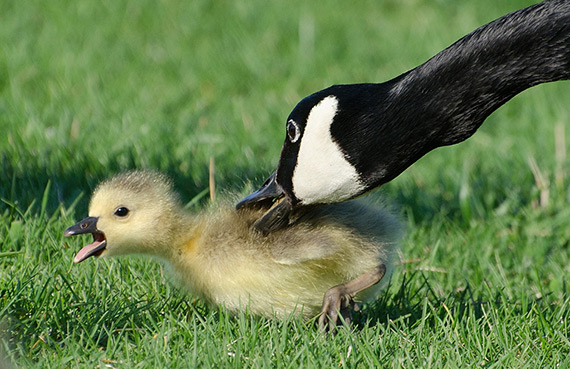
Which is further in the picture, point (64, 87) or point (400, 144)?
point (64, 87)

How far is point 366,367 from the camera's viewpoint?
3439 millimetres

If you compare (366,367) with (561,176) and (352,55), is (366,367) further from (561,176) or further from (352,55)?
(352,55)

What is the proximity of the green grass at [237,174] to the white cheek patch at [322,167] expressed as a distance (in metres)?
0.55

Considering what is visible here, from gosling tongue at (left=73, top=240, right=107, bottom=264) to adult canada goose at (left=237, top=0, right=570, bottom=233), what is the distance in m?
Result: 0.62

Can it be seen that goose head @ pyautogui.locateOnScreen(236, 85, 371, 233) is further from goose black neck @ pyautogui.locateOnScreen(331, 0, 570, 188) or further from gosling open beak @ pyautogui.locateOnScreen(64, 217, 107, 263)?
gosling open beak @ pyautogui.locateOnScreen(64, 217, 107, 263)

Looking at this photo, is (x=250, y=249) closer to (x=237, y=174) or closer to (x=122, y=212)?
(x=122, y=212)

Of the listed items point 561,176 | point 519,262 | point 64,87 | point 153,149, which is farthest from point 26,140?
point 561,176

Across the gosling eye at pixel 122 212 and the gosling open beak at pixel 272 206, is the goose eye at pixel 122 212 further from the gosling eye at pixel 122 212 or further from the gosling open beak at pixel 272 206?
the gosling open beak at pixel 272 206

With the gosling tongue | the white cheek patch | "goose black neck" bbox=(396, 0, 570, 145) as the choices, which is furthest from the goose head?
the gosling tongue

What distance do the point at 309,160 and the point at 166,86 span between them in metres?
3.85

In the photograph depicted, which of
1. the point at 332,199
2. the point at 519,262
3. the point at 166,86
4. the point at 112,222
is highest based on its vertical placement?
the point at 166,86

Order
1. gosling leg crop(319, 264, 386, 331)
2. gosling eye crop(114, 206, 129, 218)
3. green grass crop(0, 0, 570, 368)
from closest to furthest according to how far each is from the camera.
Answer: green grass crop(0, 0, 570, 368)
gosling leg crop(319, 264, 386, 331)
gosling eye crop(114, 206, 129, 218)

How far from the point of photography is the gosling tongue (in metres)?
3.84

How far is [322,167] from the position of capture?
12.7 ft
